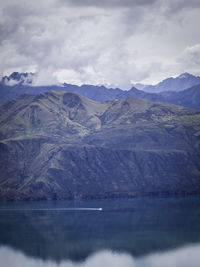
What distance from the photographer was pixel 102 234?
10344 cm

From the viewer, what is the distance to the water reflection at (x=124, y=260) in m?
77.1

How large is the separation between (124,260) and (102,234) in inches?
952

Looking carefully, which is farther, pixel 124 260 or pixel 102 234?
pixel 102 234

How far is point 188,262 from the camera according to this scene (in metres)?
77.4

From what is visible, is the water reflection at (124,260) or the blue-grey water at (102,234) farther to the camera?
the blue-grey water at (102,234)

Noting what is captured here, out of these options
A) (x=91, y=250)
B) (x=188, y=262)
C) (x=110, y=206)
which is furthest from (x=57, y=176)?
(x=188, y=262)

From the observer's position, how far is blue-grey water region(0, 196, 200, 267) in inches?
3204

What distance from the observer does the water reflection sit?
7712 centimetres

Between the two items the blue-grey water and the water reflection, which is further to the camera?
the blue-grey water

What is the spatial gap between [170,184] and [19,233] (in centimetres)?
10037

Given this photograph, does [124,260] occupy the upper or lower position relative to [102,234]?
lower

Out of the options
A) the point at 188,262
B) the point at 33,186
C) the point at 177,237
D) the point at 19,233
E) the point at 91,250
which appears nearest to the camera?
the point at 188,262

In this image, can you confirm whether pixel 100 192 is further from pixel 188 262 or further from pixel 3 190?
pixel 188 262

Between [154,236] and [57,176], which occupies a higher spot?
[57,176]
